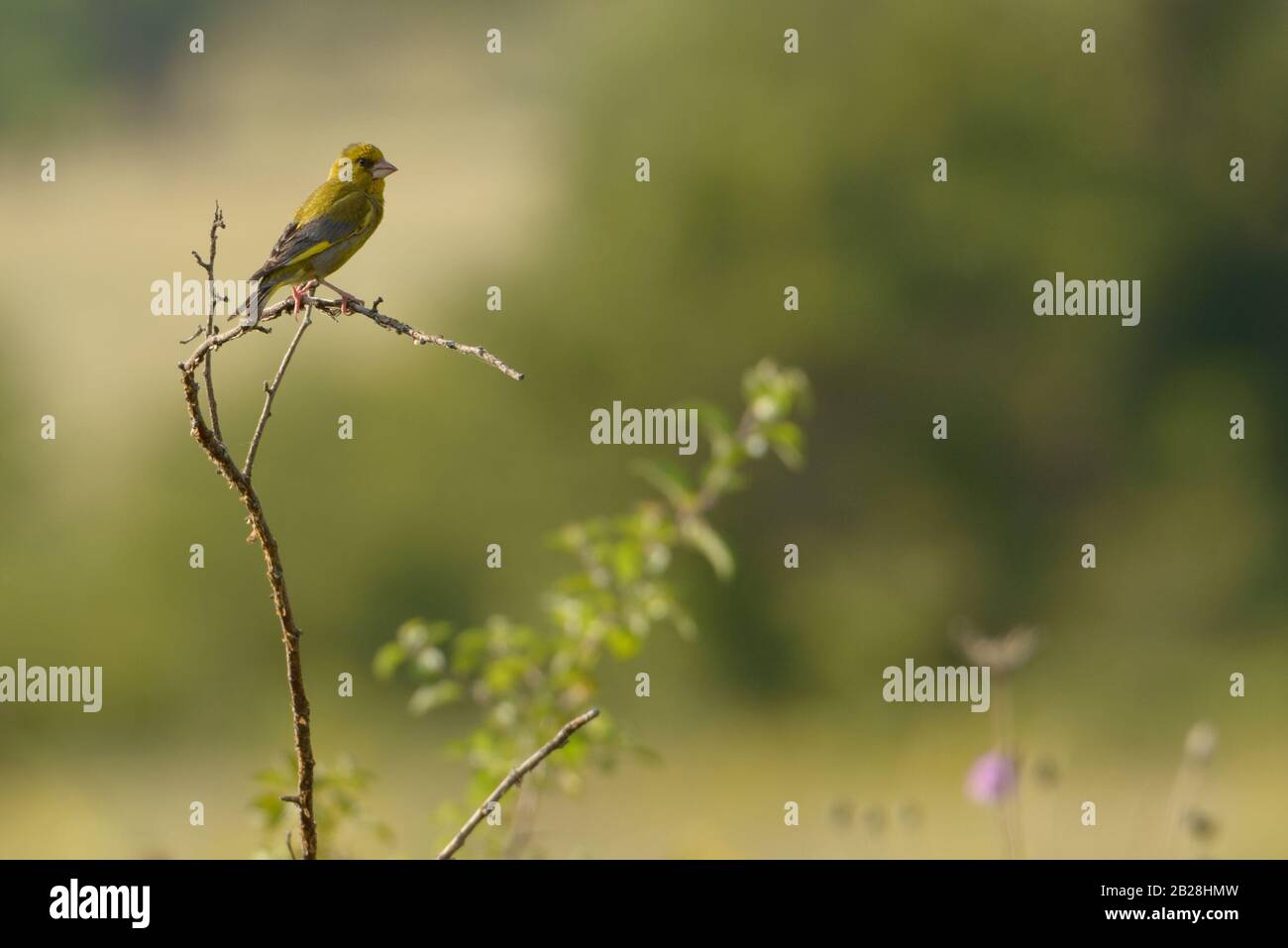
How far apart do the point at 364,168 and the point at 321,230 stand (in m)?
0.44

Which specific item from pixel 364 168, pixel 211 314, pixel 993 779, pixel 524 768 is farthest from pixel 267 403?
pixel 364 168

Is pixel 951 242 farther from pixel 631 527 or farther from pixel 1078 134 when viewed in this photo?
pixel 631 527

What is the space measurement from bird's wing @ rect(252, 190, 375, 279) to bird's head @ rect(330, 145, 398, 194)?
64mm

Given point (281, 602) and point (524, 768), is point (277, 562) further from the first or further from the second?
point (524, 768)

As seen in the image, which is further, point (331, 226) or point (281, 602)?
point (331, 226)

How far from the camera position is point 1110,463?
12.9 metres

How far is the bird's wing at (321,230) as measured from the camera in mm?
3121

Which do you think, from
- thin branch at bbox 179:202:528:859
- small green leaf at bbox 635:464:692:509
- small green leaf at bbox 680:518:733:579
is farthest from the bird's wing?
thin branch at bbox 179:202:528:859

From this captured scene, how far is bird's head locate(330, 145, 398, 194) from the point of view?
11.6 ft

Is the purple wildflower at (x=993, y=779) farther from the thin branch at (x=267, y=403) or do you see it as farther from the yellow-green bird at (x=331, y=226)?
the yellow-green bird at (x=331, y=226)

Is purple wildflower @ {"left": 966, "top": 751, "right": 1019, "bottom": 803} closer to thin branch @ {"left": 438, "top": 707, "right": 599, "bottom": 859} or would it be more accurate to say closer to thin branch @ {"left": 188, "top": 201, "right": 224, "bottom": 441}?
thin branch @ {"left": 438, "top": 707, "right": 599, "bottom": 859}

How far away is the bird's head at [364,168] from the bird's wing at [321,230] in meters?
0.06

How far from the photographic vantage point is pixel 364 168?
364 centimetres

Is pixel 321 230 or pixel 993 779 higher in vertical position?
pixel 321 230
